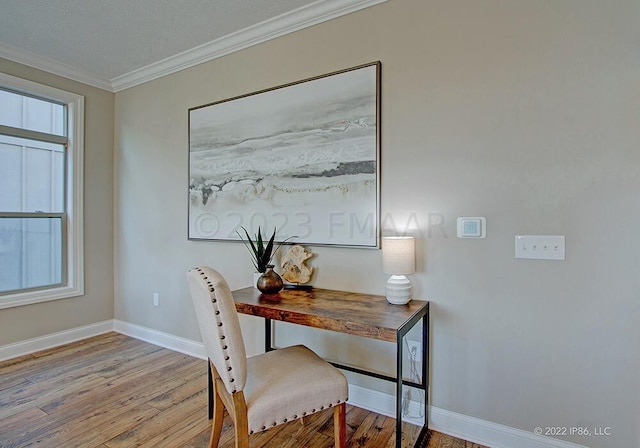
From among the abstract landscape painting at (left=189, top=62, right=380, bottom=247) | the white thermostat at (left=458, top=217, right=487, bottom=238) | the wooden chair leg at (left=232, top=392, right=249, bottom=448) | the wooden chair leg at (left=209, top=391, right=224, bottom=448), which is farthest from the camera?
the abstract landscape painting at (left=189, top=62, right=380, bottom=247)

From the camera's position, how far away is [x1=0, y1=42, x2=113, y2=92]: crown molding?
2793mm

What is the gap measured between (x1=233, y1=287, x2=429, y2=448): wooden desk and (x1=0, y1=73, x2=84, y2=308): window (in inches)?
85.5

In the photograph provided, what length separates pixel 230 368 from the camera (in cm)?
135

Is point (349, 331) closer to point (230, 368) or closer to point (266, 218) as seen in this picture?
point (230, 368)

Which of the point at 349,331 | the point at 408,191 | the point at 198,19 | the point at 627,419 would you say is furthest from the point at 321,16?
the point at 627,419

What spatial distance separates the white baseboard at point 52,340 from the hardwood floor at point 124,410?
0.30 ft

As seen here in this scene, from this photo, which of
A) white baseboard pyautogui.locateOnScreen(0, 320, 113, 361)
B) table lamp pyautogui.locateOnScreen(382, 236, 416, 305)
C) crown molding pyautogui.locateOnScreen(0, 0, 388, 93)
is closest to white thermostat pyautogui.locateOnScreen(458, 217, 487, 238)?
table lamp pyautogui.locateOnScreen(382, 236, 416, 305)

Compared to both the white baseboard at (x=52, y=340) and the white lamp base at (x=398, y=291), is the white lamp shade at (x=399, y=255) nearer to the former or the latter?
the white lamp base at (x=398, y=291)

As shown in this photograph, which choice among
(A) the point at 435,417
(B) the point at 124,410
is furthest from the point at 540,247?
(B) the point at 124,410

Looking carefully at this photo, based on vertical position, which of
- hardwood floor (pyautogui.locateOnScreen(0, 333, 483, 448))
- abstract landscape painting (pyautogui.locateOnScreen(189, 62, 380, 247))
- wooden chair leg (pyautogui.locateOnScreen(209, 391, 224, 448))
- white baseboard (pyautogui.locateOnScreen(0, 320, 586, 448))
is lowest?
hardwood floor (pyautogui.locateOnScreen(0, 333, 483, 448))

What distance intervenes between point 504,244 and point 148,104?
3.24 metres

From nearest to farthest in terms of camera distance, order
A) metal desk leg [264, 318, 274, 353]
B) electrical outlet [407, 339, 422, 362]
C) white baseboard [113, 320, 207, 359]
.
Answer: electrical outlet [407, 339, 422, 362] → metal desk leg [264, 318, 274, 353] → white baseboard [113, 320, 207, 359]

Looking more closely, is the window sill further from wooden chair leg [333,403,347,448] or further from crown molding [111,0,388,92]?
wooden chair leg [333,403,347,448]

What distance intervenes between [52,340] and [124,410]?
1.61m
